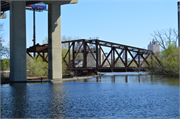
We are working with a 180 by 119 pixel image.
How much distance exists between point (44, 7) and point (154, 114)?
205ft

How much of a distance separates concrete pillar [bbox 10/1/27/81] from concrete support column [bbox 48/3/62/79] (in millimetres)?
6201

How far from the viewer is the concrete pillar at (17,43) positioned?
3550 cm

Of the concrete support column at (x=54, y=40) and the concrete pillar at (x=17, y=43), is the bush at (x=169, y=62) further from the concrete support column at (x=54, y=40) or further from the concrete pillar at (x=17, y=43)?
the concrete pillar at (x=17, y=43)

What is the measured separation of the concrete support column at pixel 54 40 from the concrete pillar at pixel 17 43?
620cm

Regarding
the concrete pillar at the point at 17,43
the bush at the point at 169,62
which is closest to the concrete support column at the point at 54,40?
the concrete pillar at the point at 17,43

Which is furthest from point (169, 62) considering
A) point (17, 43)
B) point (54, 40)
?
point (17, 43)

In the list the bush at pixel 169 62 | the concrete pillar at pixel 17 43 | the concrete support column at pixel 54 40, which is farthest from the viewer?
the bush at pixel 169 62

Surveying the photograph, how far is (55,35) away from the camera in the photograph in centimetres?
4175

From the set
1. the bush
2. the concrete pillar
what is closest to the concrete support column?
the concrete pillar

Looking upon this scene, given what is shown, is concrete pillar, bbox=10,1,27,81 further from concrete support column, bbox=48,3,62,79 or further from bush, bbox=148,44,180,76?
bush, bbox=148,44,180,76

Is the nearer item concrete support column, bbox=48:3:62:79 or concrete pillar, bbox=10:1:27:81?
concrete pillar, bbox=10:1:27:81

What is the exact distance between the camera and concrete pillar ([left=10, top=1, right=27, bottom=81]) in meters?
35.5

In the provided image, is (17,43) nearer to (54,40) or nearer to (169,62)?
(54,40)

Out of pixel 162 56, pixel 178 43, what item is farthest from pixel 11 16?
pixel 178 43
